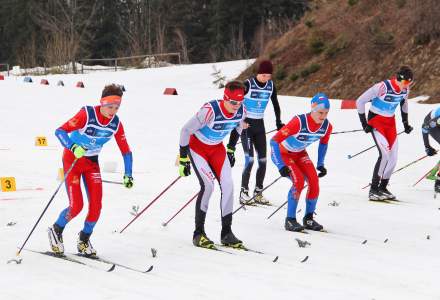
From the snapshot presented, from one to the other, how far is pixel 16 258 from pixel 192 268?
66.9 inches

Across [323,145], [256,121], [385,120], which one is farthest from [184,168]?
[385,120]

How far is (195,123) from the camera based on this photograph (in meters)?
7.38

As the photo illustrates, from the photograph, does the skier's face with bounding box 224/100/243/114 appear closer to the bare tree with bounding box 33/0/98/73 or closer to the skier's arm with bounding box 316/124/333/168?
the skier's arm with bounding box 316/124/333/168

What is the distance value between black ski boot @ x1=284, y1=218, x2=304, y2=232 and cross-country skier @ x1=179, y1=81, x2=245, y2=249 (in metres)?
1.18

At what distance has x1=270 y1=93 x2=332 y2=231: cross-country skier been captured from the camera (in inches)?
325

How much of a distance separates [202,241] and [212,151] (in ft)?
3.07

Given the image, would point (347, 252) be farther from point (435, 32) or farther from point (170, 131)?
point (435, 32)

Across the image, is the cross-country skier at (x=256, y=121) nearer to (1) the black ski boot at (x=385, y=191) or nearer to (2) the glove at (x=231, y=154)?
(2) the glove at (x=231, y=154)

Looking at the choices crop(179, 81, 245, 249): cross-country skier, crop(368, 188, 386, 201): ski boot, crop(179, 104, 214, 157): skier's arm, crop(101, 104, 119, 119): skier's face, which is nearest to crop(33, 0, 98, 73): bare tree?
crop(368, 188, 386, 201): ski boot

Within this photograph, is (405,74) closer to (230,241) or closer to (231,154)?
(231,154)

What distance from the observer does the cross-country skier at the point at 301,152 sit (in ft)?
27.1

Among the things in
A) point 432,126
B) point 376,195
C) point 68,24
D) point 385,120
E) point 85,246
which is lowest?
point 376,195

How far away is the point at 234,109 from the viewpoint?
7.43 meters

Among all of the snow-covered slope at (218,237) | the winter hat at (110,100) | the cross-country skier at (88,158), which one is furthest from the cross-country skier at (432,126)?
the winter hat at (110,100)
